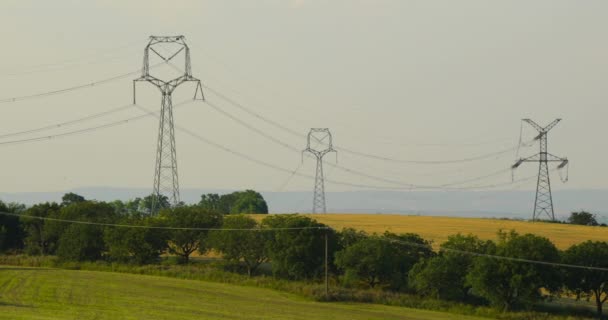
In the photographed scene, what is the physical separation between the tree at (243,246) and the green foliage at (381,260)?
47.8 ft

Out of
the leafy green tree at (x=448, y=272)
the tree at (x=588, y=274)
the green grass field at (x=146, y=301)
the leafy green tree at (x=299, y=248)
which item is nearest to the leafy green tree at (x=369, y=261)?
the leafy green tree at (x=448, y=272)

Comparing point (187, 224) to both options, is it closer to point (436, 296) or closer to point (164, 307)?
point (436, 296)

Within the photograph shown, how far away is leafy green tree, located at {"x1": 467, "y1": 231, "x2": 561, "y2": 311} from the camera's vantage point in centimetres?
9244

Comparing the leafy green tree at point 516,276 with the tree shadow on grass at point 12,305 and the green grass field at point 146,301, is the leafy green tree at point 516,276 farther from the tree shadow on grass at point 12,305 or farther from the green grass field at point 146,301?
the tree shadow on grass at point 12,305

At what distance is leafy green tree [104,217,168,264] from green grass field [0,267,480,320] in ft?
52.9

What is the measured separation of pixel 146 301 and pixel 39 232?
7882 cm

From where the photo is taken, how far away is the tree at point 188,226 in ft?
406

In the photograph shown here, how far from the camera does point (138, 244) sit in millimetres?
121500

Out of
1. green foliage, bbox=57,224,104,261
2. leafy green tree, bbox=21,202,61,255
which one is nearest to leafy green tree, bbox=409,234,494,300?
green foliage, bbox=57,224,104,261

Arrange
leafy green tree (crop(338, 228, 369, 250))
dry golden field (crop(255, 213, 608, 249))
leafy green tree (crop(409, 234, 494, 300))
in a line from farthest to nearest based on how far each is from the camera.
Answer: dry golden field (crop(255, 213, 608, 249))
leafy green tree (crop(338, 228, 369, 250))
leafy green tree (crop(409, 234, 494, 300))

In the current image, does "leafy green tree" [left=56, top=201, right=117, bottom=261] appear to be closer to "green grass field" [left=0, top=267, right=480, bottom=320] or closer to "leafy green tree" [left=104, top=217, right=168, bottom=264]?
"leafy green tree" [left=104, top=217, right=168, bottom=264]

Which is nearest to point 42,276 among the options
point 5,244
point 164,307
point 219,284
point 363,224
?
point 219,284

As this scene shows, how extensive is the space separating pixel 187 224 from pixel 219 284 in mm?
25493

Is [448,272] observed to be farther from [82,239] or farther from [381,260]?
[82,239]
